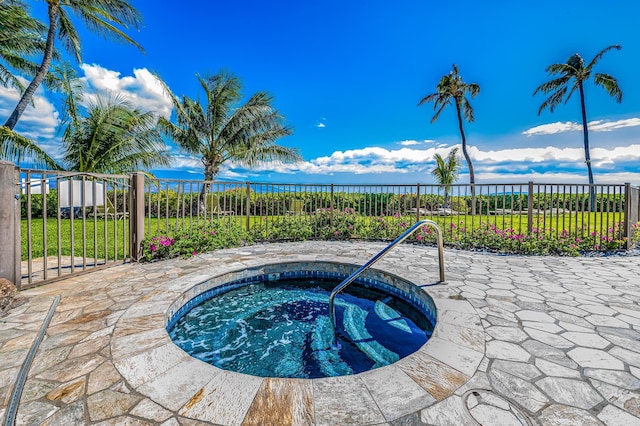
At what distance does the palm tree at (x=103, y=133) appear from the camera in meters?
11.5

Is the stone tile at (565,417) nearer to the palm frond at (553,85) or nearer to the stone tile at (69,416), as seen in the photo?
the stone tile at (69,416)

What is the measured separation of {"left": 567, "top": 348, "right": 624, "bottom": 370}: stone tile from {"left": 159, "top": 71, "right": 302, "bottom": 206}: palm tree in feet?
43.0

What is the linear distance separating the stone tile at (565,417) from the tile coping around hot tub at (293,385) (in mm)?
381

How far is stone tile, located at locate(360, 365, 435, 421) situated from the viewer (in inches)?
55.9

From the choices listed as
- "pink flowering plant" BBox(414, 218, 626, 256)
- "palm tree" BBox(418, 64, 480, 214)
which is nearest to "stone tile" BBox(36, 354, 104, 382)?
"pink flowering plant" BBox(414, 218, 626, 256)

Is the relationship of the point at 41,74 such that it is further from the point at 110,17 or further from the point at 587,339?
the point at 587,339

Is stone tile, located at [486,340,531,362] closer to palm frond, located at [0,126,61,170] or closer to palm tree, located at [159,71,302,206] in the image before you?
palm frond, located at [0,126,61,170]

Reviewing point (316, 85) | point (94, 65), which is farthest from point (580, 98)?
point (94, 65)

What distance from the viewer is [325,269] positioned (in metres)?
4.89

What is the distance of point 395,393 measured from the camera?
1536 mm

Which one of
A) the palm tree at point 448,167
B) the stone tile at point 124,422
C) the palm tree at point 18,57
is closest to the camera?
the stone tile at point 124,422

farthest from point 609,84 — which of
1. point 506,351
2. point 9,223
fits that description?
point 9,223

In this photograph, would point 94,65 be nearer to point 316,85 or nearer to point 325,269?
point 316,85

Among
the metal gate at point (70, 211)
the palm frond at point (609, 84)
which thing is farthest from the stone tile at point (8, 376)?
the palm frond at point (609, 84)
